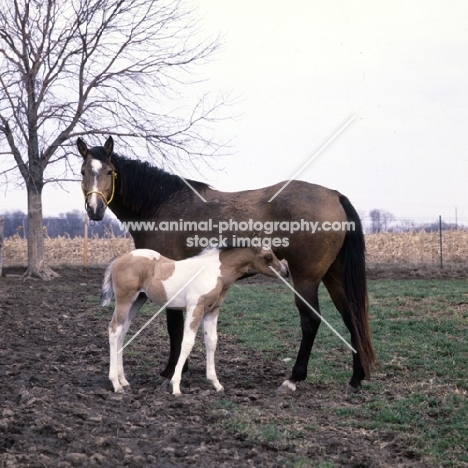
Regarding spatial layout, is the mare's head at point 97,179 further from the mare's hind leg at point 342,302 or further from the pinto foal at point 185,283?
the mare's hind leg at point 342,302

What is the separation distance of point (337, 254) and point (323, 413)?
1.97m

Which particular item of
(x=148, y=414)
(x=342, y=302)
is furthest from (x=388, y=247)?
(x=148, y=414)

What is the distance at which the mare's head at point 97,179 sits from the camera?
7.01 metres

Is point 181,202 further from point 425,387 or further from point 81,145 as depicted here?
point 425,387

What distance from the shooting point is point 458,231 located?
26.8m

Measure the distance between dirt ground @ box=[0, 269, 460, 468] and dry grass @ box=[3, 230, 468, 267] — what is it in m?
17.5

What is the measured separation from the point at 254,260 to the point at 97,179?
198cm

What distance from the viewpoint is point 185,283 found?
6441 mm

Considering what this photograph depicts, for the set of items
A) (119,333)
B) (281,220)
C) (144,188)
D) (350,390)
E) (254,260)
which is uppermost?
(144,188)

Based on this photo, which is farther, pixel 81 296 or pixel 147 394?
pixel 81 296

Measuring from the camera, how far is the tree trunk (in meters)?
20.6

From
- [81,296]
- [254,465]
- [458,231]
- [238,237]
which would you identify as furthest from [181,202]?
[458,231]

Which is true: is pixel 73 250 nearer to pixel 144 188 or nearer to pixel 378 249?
pixel 378 249

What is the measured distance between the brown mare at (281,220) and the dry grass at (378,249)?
1844 cm
